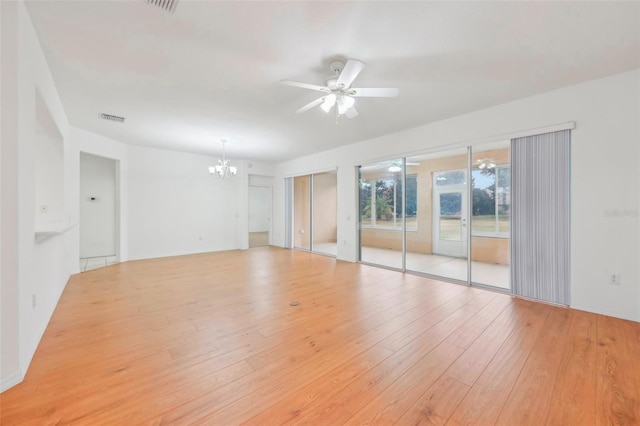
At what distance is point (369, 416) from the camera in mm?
1618

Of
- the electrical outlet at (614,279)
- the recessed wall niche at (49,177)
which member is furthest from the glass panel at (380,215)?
the recessed wall niche at (49,177)

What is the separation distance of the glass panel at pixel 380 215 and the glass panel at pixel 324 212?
169 centimetres

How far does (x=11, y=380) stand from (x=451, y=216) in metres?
6.94

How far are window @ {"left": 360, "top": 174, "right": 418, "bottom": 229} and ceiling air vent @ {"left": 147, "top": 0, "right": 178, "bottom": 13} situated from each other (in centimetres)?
457

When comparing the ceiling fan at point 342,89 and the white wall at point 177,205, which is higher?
the ceiling fan at point 342,89

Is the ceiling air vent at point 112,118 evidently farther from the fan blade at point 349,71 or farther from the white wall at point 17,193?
the fan blade at point 349,71

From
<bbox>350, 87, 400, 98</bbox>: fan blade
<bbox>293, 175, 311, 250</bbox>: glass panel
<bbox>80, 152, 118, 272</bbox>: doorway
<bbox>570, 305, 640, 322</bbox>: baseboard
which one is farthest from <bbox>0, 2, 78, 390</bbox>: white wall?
<bbox>293, 175, 311, 250</bbox>: glass panel

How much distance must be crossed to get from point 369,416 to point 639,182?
391cm

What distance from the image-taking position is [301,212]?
27.9ft

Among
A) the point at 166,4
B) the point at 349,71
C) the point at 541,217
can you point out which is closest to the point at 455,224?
the point at 541,217

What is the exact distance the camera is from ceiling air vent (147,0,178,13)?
1.93m

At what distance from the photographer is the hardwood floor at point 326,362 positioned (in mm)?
1661

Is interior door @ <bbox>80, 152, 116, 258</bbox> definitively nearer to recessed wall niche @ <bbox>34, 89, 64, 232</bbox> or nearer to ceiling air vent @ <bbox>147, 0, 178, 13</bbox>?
recessed wall niche @ <bbox>34, 89, 64, 232</bbox>

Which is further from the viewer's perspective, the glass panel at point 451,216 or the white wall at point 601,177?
the glass panel at point 451,216
